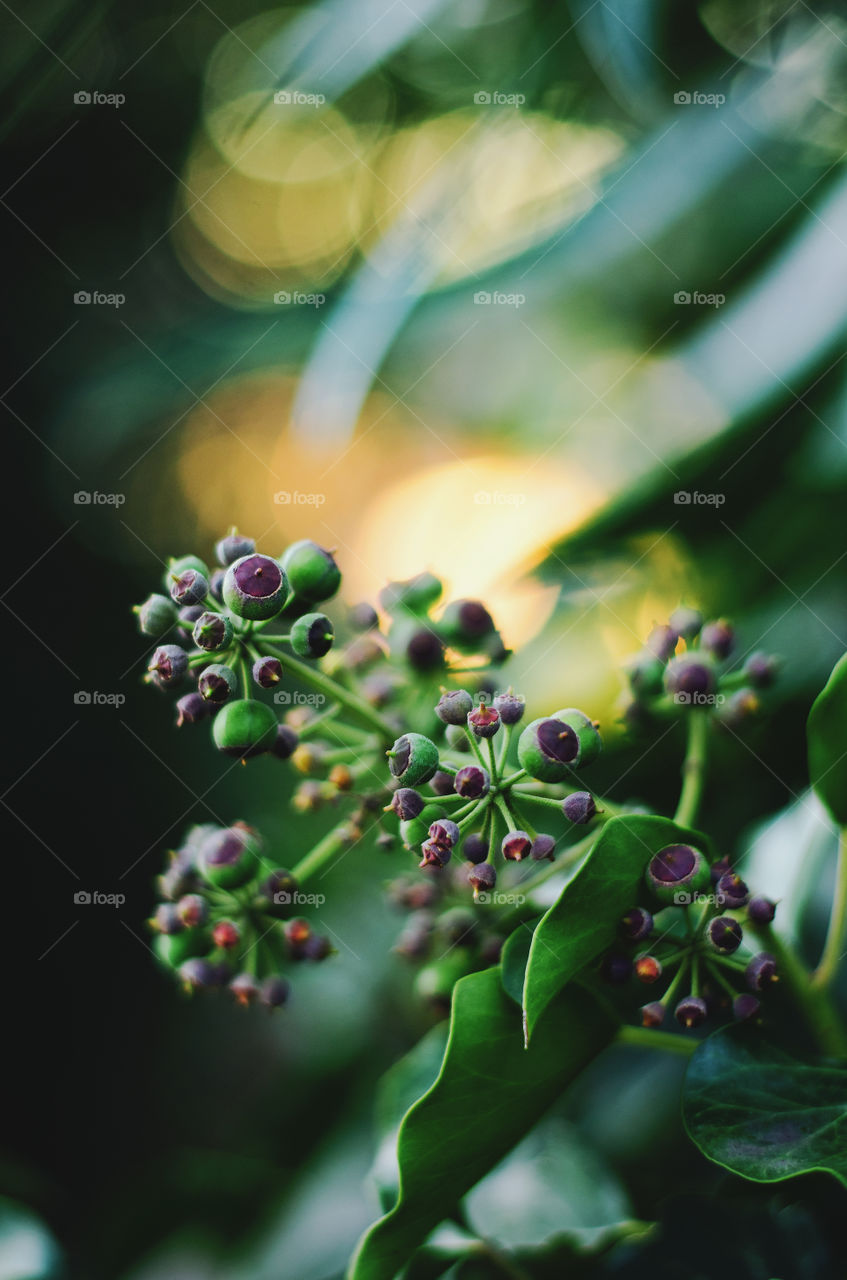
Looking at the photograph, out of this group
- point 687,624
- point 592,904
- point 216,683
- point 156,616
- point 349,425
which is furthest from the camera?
point 349,425

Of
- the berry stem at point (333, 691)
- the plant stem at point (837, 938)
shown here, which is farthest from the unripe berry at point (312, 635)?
the plant stem at point (837, 938)

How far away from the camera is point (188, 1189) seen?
181 centimetres

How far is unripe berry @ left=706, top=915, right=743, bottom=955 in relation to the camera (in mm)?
872

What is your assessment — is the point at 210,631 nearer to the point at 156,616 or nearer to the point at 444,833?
the point at 156,616

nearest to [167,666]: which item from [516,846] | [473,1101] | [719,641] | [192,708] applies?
[192,708]

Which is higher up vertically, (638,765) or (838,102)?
(838,102)

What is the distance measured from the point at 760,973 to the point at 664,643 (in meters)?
0.38

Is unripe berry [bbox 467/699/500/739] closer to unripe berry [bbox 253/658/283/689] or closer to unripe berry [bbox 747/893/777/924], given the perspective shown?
unripe berry [bbox 253/658/283/689]

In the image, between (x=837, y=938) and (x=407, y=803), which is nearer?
(x=407, y=803)

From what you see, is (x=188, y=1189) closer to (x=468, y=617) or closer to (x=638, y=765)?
(x=638, y=765)

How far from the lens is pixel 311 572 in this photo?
999mm

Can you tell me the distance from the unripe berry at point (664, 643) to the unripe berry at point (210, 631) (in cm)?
51

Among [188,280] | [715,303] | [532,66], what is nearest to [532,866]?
[715,303]

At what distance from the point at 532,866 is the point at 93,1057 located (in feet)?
4.79
